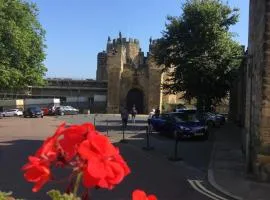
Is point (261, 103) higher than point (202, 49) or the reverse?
the reverse

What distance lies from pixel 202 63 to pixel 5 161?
24282 mm

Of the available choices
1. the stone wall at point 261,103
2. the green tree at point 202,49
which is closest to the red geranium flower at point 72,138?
the stone wall at point 261,103

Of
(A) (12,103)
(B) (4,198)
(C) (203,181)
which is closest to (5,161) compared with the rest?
(C) (203,181)

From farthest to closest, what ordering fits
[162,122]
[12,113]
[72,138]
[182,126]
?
[12,113]
[162,122]
[182,126]
[72,138]

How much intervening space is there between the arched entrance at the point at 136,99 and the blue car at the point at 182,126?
49.1m

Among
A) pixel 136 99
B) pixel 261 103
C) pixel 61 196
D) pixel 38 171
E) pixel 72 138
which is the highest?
pixel 136 99

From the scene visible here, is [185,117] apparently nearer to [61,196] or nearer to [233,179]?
[233,179]

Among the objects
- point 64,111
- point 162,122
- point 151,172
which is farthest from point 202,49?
point 64,111

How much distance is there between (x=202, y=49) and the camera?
43031 mm

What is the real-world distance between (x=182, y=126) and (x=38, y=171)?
2952cm

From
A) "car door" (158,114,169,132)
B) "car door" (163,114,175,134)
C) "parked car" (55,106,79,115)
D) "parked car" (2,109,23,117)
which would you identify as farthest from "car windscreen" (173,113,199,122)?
"parked car" (2,109,23,117)

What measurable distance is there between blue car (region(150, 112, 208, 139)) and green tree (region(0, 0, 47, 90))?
14828mm

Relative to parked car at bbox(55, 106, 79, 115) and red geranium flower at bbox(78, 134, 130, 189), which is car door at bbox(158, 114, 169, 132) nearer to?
red geranium flower at bbox(78, 134, 130, 189)

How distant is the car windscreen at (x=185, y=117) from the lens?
32625mm
